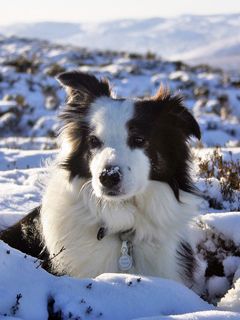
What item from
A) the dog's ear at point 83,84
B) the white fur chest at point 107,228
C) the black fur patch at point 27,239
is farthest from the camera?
the black fur patch at point 27,239

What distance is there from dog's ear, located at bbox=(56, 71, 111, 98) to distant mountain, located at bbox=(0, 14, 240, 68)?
102m

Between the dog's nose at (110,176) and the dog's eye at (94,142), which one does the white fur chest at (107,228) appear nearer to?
the dog's eye at (94,142)

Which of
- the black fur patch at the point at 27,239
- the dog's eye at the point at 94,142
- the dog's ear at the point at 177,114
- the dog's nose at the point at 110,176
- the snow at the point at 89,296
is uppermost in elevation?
the dog's ear at the point at 177,114

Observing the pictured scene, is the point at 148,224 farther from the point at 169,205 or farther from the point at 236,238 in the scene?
the point at 236,238

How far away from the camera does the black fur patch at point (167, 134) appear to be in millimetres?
3863

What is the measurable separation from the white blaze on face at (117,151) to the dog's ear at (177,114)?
303 mm

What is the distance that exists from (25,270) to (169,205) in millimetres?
1644

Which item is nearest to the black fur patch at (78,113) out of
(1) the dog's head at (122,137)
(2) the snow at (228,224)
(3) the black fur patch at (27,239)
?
(1) the dog's head at (122,137)

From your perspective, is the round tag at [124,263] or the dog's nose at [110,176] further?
the round tag at [124,263]

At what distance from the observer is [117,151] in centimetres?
353

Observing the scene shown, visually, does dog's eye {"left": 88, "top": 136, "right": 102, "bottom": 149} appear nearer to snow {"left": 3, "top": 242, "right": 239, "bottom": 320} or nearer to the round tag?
the round tag

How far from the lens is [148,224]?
12.9 ft

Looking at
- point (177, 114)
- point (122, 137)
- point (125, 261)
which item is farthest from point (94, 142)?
point (125, 261)

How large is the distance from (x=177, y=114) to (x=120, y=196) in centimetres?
91
